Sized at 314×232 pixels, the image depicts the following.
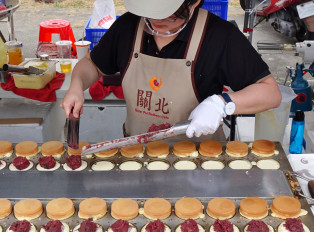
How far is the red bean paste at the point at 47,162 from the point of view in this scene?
7.49 ft

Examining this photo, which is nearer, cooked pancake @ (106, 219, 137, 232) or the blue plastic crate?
cooked pancake @ (106, 219, 137, 232)

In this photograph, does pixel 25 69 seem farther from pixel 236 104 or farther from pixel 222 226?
pixel 222 226

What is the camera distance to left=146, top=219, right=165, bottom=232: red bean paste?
71.1 inches

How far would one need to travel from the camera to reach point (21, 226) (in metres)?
1.81

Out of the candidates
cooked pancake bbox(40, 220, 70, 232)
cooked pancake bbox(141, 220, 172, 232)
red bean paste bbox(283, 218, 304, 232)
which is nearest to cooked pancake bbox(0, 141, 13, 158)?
cooked pancake bbox(40, 220, 70, 232)

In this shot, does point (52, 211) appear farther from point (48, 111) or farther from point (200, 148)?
point (48, 111)

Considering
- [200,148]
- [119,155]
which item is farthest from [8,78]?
[200,148]

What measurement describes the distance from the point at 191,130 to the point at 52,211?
0.82 meters

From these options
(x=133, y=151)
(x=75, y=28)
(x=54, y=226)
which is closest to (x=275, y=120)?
(x=133, y=151)

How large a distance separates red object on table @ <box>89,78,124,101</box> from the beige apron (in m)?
1.10

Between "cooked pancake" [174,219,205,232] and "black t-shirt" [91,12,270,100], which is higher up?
"black t-shirt" [91,12,270,100]

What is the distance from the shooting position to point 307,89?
13.6 feet

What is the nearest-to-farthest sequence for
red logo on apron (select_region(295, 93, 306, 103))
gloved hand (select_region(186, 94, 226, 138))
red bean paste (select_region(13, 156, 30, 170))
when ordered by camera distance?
gloved hand (select_region(186, 94, 226, 138)), red bean paste (select_region(13, 156, 30, 170)), red logo on apron (select_region(295, 93, 306, 103))

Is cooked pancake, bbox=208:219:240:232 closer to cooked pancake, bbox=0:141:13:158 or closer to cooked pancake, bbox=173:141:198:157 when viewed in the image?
cooked pancake, bbox=173:141:198:157
